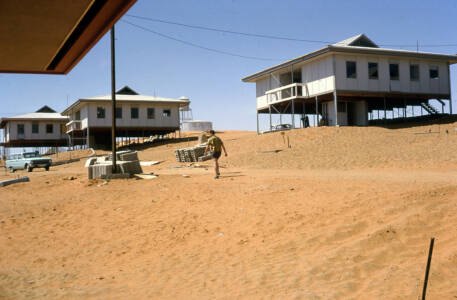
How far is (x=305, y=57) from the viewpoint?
28.9m

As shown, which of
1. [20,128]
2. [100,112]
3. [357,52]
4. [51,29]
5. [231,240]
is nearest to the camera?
[51,29]

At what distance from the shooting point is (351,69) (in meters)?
28.2

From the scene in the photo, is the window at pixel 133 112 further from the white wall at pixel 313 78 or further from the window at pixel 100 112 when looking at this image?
the white wall at pixel 313 78

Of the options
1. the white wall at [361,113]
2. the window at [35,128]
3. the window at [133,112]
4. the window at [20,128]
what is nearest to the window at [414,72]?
the white wall at [361,113]

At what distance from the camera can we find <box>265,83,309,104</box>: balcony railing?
2991 centimetres

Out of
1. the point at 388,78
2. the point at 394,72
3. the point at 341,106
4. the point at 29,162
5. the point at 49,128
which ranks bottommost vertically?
the point at 29,162

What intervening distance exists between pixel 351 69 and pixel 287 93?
5.50 meters

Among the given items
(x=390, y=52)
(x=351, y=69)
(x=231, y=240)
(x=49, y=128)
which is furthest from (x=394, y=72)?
(x=49, y=128)

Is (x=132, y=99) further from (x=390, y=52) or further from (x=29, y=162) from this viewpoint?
(x=390, y=52)

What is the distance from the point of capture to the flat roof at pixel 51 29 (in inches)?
134

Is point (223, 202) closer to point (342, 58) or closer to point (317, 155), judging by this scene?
point (317, 155)

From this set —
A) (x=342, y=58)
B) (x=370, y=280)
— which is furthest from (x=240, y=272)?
(x=342, y=58)

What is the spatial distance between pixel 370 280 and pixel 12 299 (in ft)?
16.3

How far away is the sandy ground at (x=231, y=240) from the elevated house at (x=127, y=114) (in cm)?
2608
